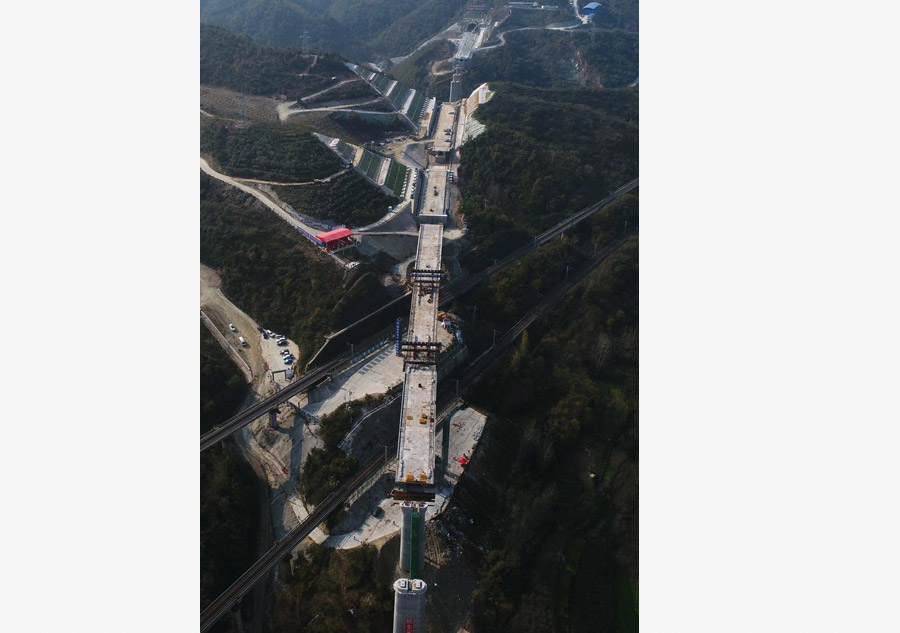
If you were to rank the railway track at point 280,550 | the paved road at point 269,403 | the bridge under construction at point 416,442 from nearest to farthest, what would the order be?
the bridge under construction at point 416,442 < the railway track at point 280,550 < the paved road at point 269,403

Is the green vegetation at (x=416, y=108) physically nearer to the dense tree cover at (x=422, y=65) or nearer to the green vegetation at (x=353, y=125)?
the green vegetation at (x=353, y=125)

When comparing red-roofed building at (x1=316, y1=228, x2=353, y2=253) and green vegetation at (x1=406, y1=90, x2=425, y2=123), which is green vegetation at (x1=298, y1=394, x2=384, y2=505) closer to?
red-roofed building at (x1=316, y1=228, x2=353, y2=253)

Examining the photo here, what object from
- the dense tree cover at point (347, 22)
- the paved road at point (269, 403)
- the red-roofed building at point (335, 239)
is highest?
the dense tree cover at point (347, 22)

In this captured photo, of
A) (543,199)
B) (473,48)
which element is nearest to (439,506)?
(543,199)

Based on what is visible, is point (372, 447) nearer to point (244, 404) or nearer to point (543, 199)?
point (244, 404)

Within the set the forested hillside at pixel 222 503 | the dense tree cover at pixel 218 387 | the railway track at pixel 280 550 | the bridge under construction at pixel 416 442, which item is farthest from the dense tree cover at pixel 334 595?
the dense tree cover at pixel 218 387

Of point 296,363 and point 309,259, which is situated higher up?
point 309,259
